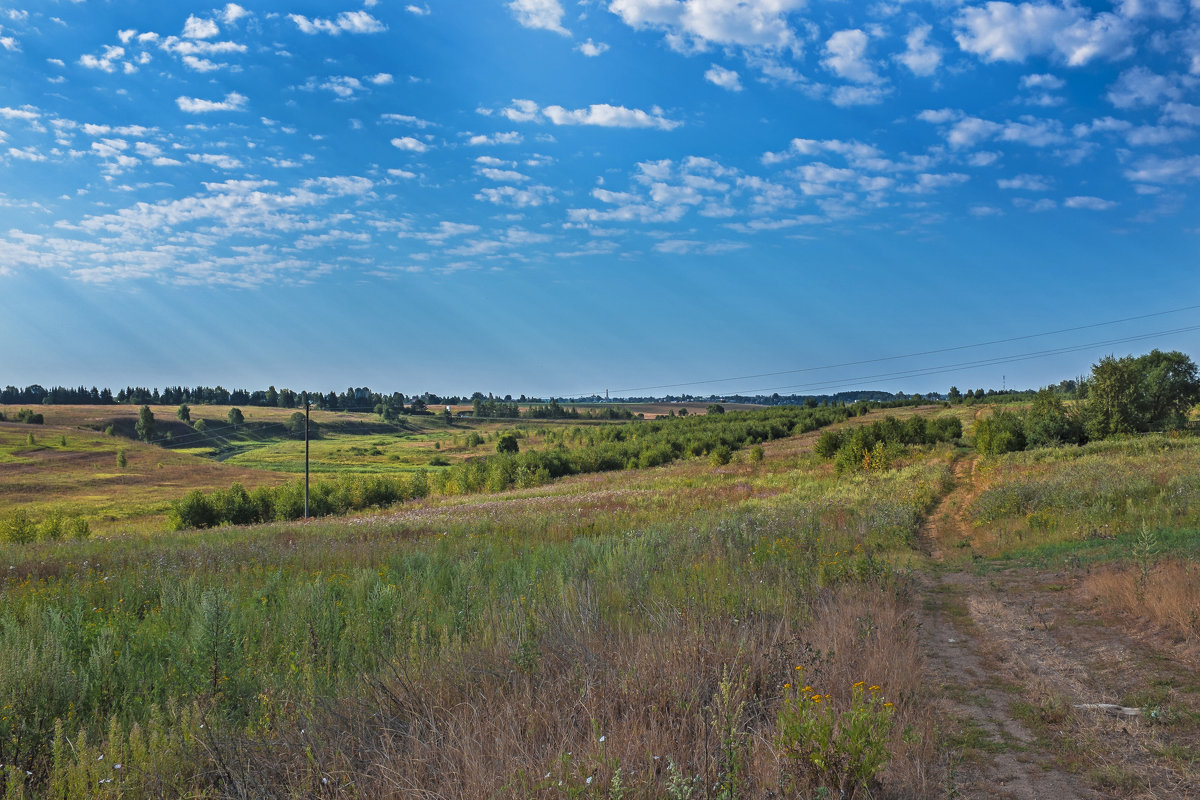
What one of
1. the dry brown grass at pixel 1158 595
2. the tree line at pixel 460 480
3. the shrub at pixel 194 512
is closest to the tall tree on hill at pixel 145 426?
the tree line at pixel 460 480

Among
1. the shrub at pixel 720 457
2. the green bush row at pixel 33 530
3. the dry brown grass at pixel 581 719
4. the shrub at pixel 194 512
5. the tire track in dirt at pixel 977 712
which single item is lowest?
the shrub at pixel 194 512

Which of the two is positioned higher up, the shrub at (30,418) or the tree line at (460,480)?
the shrub at (30,418)

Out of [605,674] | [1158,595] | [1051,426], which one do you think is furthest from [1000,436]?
[605,674]

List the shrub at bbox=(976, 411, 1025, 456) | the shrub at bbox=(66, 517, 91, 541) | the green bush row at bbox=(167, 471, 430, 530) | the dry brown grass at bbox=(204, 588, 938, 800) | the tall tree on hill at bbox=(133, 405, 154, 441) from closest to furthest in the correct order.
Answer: the dry brown grass at bbox=(204, 588, 938, 800) → the shrub at bbox=(66, 517, 91, 541) → the shrub at bbox=(976, 411, 1025, 456) → the green bush row at bbox=(167, 471, 430, 530) → the tall tree on hill at bbox=(133, 405, 154, 441)

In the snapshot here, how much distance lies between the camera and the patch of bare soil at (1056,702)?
4.34 meters

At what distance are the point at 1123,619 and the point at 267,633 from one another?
11.1 meters

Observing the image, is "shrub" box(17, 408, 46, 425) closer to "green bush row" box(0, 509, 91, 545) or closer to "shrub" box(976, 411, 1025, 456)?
"green bush row" box(0, 509, 91, 545)

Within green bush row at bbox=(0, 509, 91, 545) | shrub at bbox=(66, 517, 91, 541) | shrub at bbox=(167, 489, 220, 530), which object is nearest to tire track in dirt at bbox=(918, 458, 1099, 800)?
green bush row at bbox=(0, 509, 91, 545)

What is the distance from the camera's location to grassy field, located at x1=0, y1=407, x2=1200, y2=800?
3857 millimetres

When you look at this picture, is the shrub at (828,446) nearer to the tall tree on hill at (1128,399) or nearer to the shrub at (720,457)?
the shrub at (720,457)

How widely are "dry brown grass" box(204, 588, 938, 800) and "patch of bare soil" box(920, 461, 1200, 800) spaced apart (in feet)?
1.61

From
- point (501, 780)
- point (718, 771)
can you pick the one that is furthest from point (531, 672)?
point (718, 771)

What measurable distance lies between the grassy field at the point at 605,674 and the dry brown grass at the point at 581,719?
0.08 feet

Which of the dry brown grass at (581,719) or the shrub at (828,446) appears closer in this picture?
the dry brown grass at (581,719)
